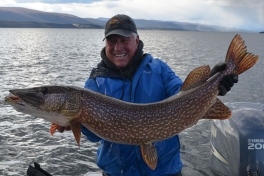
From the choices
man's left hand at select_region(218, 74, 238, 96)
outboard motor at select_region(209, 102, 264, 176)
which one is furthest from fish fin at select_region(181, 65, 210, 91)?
outboard motor at select_region(209, 102, 264, 176)

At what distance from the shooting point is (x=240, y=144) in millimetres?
4844

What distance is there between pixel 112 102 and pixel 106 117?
190mm

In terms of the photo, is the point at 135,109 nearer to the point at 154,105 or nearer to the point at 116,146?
the point at 154,105

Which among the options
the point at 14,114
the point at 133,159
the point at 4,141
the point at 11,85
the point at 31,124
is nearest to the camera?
the point at 133,159

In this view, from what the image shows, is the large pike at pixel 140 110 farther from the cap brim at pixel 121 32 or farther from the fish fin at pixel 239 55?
the cap brim at pixel 121 32

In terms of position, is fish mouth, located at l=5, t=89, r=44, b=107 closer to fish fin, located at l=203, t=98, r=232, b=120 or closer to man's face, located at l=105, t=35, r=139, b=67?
man's face, located at l=105, t=35, r=139, b=67

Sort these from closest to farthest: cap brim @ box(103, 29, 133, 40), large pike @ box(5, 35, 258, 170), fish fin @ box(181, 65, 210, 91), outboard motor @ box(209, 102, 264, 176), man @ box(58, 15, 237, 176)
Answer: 1. large pike @ box(5, 35, 258, 170)
2. fish fin @ box(181, 65, 210, 91)
3. man @ box(58, 15, 237, 176)
4. cap brim @ box(103, 29, 133, 40)
5. outboard motor @ box(209, 102, 264, 176)

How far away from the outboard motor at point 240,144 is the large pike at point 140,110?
1538mm

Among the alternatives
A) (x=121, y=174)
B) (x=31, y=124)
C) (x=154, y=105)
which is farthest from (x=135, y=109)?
(x=31, y=124)

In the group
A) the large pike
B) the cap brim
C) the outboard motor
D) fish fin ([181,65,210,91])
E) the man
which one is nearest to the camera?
the large pike

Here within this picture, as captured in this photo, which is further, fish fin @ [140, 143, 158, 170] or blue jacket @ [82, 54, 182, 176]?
blue jacket @ [82, 54, 182, 176]

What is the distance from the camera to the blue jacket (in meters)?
3.75

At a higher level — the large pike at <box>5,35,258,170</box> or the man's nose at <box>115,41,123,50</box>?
the man's nose at <box>115,41,123,50</box>

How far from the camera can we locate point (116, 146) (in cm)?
383
